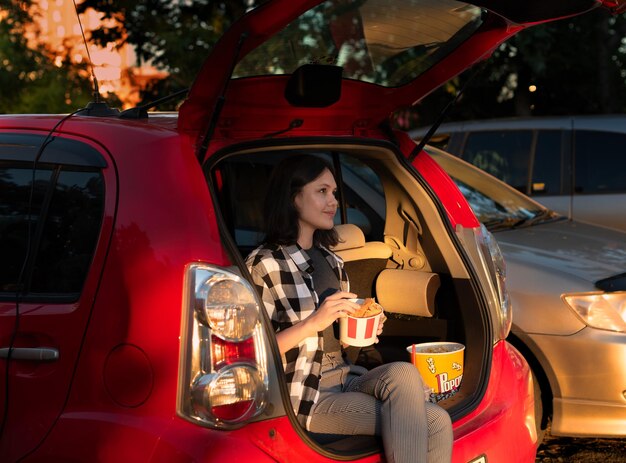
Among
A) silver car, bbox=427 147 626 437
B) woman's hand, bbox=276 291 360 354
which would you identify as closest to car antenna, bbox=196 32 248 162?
woman's hand, bbox=276 291 360 354

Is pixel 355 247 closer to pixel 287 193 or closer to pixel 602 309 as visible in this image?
pixel 287 193

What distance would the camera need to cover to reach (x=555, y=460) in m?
5.01

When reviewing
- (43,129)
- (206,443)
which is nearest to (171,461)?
(206,443)

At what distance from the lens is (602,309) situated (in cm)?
464

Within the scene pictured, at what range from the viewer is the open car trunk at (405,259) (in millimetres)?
3617

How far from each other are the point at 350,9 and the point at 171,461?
4.95 ft

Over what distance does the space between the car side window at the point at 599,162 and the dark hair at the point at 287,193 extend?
4.76 metres

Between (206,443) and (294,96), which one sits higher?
(294,96)

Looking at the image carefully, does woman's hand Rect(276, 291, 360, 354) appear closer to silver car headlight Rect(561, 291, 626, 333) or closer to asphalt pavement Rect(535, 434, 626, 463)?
silver car headlight Rect(561, 291, 626, 333)

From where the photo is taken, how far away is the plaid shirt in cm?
315

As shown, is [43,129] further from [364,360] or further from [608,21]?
[608,21]

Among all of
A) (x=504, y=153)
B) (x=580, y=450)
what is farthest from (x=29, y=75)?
(x=580, y=450)

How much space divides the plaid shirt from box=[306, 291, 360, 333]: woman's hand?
0.37 ft

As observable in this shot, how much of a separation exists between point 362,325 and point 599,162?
5262mm
